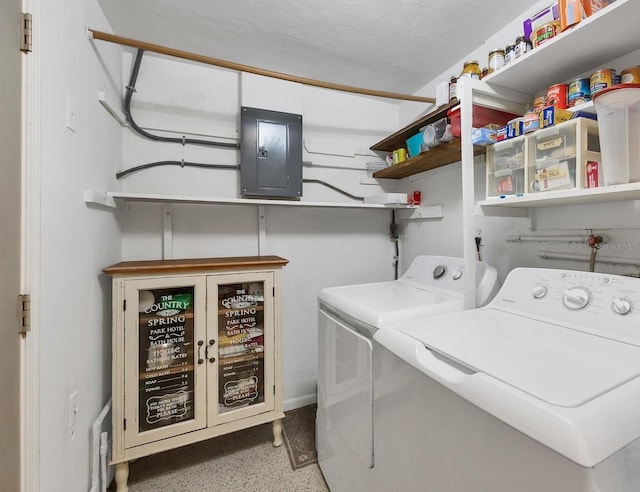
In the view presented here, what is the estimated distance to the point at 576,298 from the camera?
0.93 metres

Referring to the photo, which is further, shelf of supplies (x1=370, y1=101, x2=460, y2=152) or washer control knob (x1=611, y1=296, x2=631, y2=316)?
shelf of supplies (x1=370, y1=101, x2=460, y2=152)

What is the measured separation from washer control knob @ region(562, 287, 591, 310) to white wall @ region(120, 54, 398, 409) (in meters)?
1.51

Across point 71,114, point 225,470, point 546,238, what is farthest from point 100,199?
point 546,238

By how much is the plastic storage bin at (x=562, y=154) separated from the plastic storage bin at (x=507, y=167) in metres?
0.04

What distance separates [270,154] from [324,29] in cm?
77

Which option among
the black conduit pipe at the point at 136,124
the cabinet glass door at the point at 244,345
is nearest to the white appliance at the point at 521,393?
the cabinet glass door at the point at 244,345

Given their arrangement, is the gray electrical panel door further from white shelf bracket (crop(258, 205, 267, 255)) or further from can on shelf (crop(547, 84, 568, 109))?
can on shelf (crop(547, 84, 568, 109))

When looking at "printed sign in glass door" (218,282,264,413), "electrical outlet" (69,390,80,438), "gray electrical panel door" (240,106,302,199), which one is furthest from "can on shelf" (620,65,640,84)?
"electrical outlet" (69,390,80,438)

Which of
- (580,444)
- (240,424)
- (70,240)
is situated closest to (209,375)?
(240,424)

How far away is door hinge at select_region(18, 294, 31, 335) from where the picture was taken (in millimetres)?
856

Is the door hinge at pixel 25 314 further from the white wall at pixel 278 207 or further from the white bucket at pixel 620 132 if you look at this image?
the white bucket at pixel 620 132

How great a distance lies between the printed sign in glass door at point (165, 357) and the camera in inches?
58.4

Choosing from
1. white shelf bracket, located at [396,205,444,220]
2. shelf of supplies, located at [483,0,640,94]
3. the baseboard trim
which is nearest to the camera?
shelf of supplies, located at [483,0,640,94]

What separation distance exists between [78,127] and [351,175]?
175cm
